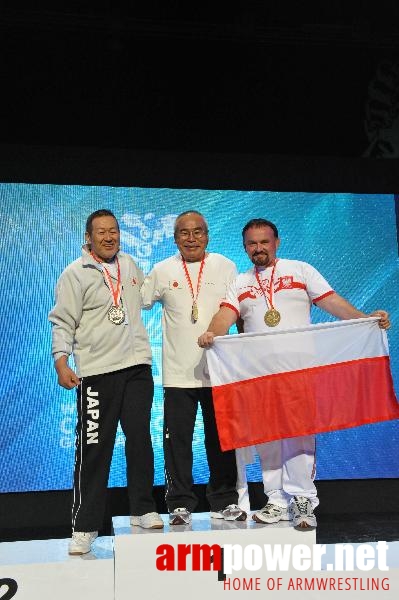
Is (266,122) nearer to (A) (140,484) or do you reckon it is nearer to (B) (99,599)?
(A) (140,484)

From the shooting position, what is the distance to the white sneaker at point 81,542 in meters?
3.39

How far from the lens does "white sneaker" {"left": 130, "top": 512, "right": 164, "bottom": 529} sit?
11.2ft

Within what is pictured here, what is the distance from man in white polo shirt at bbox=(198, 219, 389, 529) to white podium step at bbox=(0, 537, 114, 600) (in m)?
0.78

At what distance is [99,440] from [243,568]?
2.76 feet

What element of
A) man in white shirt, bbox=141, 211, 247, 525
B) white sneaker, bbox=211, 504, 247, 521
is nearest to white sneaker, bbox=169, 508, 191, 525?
man in white shirt, bbox=141, 211, 247, 525

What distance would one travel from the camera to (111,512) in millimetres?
4926

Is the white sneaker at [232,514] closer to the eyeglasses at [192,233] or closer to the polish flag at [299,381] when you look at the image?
the polish flag at [299,381]

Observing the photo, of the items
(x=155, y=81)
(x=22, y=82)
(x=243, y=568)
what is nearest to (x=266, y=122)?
(x=155, y=81)

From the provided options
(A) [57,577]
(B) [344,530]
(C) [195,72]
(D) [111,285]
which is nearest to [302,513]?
(A) [57,577]

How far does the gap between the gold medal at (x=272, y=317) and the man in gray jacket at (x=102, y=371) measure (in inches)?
23.0

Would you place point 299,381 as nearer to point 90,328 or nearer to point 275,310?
point 275,310

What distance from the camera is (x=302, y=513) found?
11.4ft

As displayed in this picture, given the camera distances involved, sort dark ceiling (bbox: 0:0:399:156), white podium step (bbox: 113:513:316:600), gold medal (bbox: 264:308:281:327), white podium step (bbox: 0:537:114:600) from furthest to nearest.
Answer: dark ceiling (bbox: 0:0:399:156)
gold medal (bbox: 264:308:281:327)
white podium step (bbox: 113:513:316:600)
white podium step (bbox: 0:537:114:600)

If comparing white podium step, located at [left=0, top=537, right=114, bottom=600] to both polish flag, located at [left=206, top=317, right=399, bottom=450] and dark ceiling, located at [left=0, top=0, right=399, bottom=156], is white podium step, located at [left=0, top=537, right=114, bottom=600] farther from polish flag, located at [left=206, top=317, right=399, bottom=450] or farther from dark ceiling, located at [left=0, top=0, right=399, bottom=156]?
dark ceiling, located at [left=0, top=0, right=399, bottom=156]
